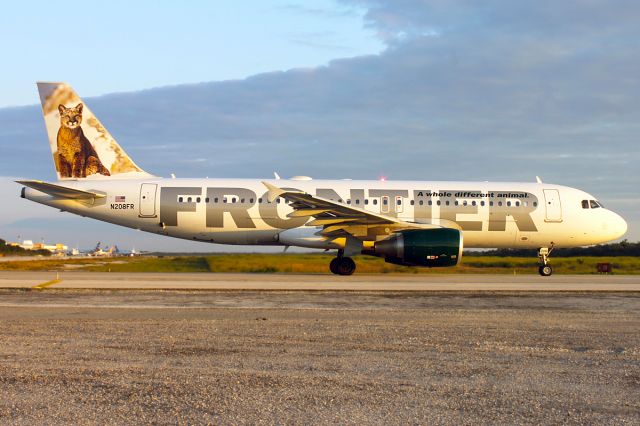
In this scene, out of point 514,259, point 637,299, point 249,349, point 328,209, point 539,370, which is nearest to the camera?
point 539,370

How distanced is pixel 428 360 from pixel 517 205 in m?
19.1

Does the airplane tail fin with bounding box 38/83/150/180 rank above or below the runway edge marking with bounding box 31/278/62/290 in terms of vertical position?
above

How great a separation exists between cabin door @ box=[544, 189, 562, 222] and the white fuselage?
38mm

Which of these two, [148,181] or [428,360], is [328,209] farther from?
[428,360]

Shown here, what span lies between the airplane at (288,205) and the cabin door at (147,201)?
35 mm

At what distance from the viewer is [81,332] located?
29.6 ft

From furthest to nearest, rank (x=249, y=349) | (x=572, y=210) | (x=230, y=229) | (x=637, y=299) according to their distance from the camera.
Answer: (x=572, y=210) → (x=230, y=229) → (x=637, y=299) → (x=249, y=349)

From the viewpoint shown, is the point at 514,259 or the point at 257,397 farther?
the point at 514,259

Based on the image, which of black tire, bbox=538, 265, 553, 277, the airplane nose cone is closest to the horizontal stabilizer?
black tire, bbox=538, 265, 553, 277

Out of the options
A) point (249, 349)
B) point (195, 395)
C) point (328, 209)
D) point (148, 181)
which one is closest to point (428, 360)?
point (249, 349)

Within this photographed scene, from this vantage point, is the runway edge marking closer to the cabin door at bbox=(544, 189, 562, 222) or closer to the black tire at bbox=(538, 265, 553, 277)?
the black tire at bbox=(538, 265, 553, 277)

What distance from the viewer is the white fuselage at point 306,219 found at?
78.2ft

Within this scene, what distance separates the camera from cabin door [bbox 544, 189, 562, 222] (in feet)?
83.1

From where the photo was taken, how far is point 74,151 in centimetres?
2500
